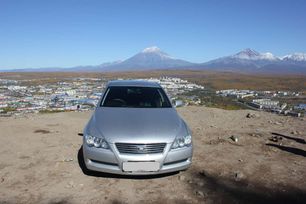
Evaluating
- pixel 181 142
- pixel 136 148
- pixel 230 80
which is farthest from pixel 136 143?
pixel 230 80

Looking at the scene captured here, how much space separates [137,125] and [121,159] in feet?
2.18

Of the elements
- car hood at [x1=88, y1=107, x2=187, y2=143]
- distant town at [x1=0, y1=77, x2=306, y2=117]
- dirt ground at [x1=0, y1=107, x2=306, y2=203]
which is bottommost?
distant town at [x1=0, y1=77, x2=306, y2=117]

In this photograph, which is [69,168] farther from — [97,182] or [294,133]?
[294,133]

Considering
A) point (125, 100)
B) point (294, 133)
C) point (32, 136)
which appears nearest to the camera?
point (125, 100)

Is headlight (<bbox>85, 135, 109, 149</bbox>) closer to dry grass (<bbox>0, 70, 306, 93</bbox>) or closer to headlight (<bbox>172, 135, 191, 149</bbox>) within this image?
headlight (<bbox>172, 135, 191, 149</bbox>)

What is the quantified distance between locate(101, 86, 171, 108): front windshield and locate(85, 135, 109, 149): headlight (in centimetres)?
141

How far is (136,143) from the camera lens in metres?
4.28

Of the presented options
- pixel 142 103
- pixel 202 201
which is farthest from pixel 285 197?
pixel 142 103

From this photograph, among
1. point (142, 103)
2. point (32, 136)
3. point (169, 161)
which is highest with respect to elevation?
point (142, 103)

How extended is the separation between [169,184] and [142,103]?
1991 millimetres

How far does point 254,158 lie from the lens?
613 cm

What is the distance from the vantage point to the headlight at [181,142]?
14.9ft

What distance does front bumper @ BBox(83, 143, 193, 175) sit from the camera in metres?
4.29

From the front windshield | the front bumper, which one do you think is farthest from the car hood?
the front windshield
